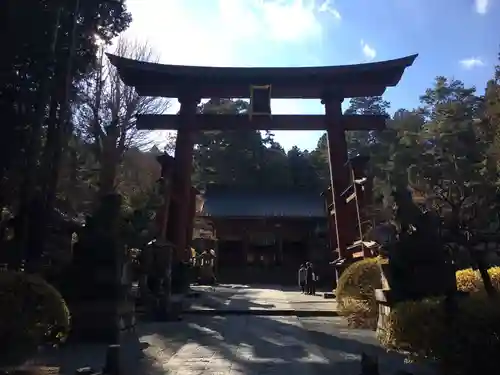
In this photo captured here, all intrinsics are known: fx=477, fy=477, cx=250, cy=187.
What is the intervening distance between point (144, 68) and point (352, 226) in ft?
30.3

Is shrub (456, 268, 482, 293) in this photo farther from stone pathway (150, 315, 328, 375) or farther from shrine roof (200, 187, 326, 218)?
shrine roof (200, 187, 326, 218)

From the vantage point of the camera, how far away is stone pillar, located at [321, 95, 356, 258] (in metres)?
16.5

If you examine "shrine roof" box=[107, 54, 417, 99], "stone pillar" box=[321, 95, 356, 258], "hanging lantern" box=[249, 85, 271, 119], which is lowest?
"stone pillar" box=[321, 95, 356, 258]

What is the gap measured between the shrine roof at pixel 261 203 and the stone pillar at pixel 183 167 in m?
17.8

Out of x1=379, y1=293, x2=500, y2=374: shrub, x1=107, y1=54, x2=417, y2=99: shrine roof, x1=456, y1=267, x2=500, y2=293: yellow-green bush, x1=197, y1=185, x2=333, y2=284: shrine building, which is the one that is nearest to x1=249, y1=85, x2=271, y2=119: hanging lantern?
x1=107, y1=54, x2=417, y2=99: shrine roof

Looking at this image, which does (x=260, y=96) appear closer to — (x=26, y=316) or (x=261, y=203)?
(x=26, y=316)

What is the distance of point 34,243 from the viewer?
32.1 feet

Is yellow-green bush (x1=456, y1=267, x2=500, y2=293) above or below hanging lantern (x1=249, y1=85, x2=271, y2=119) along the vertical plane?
below

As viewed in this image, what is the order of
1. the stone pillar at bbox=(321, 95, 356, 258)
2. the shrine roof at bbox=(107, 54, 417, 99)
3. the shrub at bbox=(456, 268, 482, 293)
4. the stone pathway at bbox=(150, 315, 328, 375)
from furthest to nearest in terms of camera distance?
the shrine roof at bbox=(107, 54, 417, 99) < the stone pillar at bbox=(321, 95, 356, 258) < the shrub at bbox=(456, 268, 482, 293) < the stone pathway at bbox=(150, 315, 328, 375)

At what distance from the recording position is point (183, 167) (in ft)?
55.8

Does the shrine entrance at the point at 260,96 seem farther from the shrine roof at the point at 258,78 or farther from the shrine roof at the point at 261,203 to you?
the shrine roof at the point at 261,203

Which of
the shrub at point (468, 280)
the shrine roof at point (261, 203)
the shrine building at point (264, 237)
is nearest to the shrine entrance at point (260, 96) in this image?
the shrub at point (468, 280)

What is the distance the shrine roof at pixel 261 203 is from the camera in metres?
35.2

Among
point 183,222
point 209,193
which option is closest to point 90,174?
point 209,193
